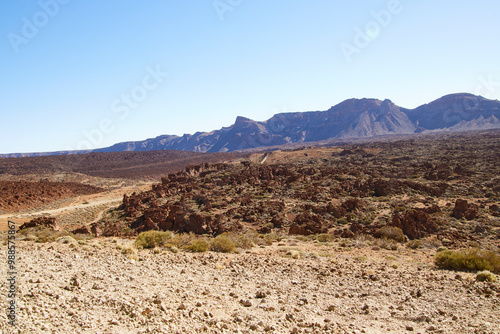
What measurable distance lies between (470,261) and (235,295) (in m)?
6.90

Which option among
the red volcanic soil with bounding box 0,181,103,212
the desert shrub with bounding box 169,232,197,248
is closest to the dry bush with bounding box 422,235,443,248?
the desert shrub with bounding box 169,232,197,248

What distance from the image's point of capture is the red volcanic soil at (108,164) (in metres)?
78.9

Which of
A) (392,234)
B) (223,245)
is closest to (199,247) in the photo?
(223,245)

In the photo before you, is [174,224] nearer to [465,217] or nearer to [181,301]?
[181,301]

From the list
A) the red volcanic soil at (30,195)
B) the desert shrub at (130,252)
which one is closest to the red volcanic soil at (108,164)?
the red volcanic soil at (30,195)

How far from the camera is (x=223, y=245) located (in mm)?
11094

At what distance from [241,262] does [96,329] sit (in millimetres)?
5092

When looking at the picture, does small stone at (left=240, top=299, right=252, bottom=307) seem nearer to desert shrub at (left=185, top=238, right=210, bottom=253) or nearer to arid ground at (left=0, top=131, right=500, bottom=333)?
arid ground at (left=0, top=131, right=500, bottom=333)

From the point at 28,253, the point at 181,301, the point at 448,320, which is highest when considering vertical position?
the point at 28,253

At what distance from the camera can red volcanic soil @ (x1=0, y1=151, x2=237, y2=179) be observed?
7889cm

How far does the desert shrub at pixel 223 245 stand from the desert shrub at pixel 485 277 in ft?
23.7

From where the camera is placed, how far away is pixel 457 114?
7844 inches

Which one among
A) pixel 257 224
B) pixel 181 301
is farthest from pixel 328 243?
pixel 181 301

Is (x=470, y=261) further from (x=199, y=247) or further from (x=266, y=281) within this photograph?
(x=199, y=247)
